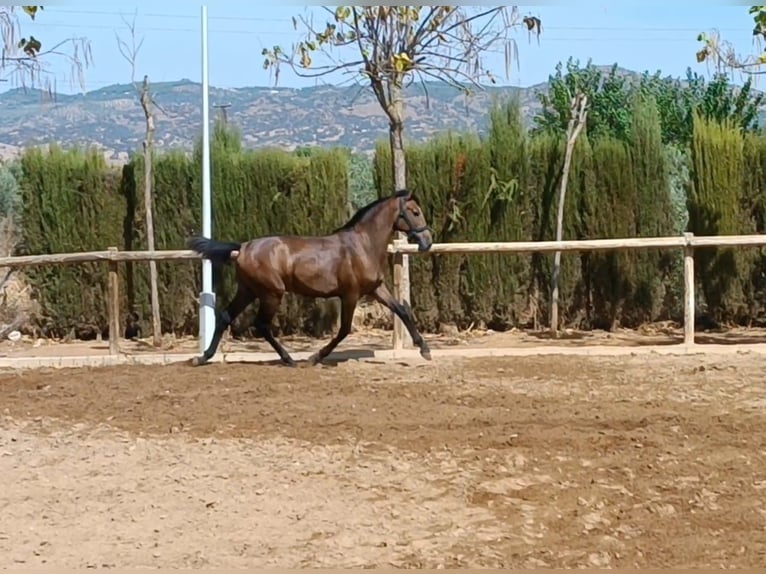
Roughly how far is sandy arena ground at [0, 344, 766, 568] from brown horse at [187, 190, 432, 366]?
859 mm

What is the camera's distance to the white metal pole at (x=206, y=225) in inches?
440

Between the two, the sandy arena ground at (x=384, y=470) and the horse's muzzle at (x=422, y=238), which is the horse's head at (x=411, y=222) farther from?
the sandy arena ground at (x=384, y=470)

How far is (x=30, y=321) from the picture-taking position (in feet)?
43.4

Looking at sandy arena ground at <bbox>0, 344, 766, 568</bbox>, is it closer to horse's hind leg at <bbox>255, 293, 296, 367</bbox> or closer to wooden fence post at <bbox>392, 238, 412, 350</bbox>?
horse's hind leg at <bbox>255, 293, 296, 367</bbox>

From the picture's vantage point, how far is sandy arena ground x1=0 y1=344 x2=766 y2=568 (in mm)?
4492

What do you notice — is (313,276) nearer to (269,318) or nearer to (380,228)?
(269,318)

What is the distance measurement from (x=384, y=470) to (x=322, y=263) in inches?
156

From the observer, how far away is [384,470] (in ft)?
18.9

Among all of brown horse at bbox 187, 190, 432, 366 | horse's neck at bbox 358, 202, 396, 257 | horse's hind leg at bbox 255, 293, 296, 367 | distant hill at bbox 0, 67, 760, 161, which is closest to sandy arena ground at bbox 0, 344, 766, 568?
horse's hind leg at bbox 255, 293, 296, 367

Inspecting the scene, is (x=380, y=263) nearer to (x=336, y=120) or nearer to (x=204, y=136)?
(x=204, y=136)

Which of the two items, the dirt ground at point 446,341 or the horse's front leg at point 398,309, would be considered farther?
the dirt ground at point 446,341

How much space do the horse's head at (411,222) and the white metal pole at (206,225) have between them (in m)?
2.41

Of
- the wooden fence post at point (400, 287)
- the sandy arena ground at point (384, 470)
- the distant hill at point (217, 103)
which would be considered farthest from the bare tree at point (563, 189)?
the sandy arena ground at point (384, 470)

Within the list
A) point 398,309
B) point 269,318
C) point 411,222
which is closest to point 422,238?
point 411,222
